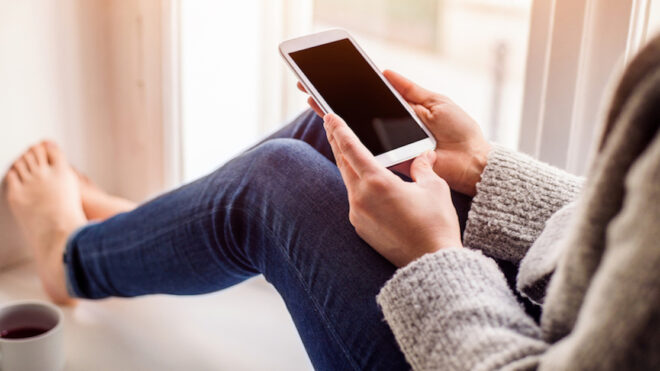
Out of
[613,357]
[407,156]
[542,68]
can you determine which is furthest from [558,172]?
[613,357]

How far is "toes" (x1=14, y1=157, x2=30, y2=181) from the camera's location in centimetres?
106

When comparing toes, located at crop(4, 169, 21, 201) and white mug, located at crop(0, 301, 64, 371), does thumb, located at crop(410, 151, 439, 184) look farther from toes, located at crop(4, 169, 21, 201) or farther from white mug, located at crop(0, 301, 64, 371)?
toes, located at crop(4, 169, 21, 201)

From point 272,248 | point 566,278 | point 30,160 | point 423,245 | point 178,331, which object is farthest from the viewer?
point 30,160

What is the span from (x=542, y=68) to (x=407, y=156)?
28cm

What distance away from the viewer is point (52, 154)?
1.10m

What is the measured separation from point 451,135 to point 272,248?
0.24 meters

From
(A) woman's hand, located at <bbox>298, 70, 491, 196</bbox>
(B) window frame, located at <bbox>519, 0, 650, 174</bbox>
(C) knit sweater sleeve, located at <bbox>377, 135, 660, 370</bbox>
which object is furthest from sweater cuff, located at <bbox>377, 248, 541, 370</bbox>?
(B) window frame, located at <bbox>519, 0, 650, 174</bbox>

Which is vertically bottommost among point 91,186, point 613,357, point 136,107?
point 91,186

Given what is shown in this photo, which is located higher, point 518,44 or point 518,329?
point 518,44

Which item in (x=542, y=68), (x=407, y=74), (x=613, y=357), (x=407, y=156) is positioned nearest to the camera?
(x=613, y=357)

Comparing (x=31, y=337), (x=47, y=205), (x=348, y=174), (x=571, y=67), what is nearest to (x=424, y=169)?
(x=348, y=174)

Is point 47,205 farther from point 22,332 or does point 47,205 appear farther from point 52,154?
point 22,332

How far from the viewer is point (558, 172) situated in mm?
654

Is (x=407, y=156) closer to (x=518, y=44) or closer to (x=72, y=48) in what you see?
(x=518, y=44)
